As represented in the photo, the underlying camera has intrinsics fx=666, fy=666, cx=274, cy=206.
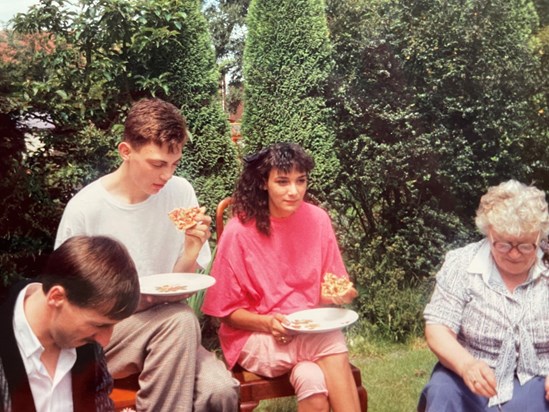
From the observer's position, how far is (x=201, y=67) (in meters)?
5.52

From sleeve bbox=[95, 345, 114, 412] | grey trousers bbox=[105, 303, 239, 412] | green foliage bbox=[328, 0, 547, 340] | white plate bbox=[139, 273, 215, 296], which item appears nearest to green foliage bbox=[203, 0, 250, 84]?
green foliage bbox=[328, 0, 547, 340]

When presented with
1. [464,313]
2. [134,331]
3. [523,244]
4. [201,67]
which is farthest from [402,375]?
[201,67]

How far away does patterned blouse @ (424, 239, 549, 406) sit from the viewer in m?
2.96

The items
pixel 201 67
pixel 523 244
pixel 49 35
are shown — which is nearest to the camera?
pixel 523 244

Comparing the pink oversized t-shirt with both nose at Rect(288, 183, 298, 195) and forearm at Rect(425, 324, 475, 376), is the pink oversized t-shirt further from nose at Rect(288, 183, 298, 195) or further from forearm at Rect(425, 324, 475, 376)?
forearm at Rect(425, 324, 475, 376)

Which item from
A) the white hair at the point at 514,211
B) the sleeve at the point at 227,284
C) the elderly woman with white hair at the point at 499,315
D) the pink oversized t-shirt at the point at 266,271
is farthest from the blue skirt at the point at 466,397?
the sleeve at the point at 227,284

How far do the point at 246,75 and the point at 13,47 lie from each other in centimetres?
192

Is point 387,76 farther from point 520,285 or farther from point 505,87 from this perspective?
point 520,285

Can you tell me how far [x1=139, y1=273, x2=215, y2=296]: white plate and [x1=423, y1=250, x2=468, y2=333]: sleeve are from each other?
103 centimetres

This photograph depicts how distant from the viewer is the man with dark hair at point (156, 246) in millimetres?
2854

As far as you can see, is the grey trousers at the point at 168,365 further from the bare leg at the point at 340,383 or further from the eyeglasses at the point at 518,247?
the eyeglasses at the point at 518,247

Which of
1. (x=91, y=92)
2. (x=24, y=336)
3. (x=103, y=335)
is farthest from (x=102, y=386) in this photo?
(x=91, y=92)

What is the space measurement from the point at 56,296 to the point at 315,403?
147cm

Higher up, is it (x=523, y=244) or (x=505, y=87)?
(x=505, y=87)
